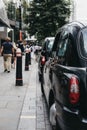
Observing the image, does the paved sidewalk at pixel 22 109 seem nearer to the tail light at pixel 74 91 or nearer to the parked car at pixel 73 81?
the parked car at pixel 73 81

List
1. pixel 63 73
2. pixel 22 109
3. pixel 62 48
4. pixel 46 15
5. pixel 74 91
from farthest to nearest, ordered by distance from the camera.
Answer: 1. pixel 46 15
2. pixel 22 109
3. pixel 62 48
4. pixel 63 73
5. pixel 74 91

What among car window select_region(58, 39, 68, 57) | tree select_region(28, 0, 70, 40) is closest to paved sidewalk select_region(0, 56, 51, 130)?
car window select_region(58, 39, 68, 57)

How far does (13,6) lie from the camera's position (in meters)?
66.1

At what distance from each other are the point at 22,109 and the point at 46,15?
32794mm

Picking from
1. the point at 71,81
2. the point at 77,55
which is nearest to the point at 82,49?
the point at 77,55

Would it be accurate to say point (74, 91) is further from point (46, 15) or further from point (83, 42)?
point (46, 15)

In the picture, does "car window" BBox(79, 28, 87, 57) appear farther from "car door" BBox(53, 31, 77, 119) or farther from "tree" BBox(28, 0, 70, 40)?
"tree" BBox(28, 0, 70, 40)

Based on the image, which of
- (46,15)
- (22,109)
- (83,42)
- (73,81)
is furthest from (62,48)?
(46,15)

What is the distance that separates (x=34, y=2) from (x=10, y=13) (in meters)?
21.5

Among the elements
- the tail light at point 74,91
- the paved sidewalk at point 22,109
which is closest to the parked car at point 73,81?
the tail light at point 74,91

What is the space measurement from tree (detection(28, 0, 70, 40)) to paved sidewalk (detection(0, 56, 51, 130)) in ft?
94.2

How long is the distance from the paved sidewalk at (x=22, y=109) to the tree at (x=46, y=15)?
28.7 m

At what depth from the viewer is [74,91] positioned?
5332 millimetres

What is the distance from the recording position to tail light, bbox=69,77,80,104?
531 centimetres
